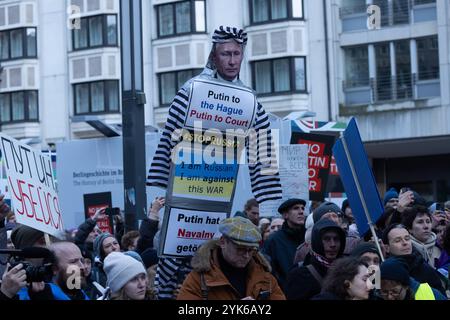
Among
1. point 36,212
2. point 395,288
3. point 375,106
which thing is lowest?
point 395,288

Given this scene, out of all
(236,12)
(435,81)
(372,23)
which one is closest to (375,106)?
(435,81)

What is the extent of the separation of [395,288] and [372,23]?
10003mm

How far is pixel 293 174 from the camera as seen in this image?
13.1 metres

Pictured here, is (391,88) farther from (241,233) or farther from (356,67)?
(241,233)

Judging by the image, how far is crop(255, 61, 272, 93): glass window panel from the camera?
1352 inches

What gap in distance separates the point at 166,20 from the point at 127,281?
1192 inches

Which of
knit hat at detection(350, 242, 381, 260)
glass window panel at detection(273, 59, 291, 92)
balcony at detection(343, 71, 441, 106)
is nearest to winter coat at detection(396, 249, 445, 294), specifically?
knit hat at detection(350, 242, 381, 260)

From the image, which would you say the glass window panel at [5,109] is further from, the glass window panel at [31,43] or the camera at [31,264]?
the camera at [31,264]

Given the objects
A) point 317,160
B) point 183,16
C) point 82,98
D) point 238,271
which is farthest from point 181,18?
point 238,271

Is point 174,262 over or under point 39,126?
under

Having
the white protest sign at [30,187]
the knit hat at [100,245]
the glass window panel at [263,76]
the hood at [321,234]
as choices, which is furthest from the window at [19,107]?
the hood at [321,234]

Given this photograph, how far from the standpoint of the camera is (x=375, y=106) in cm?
3194
